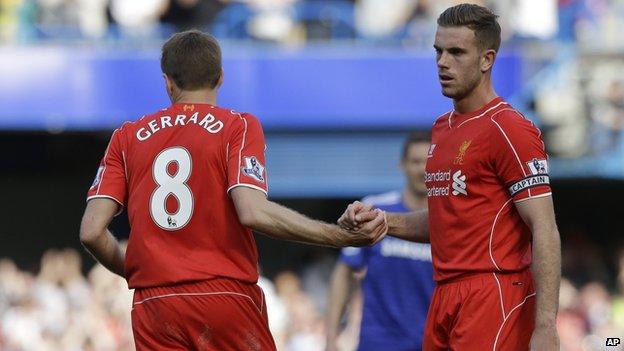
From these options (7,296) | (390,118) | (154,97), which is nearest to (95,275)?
(7,296)

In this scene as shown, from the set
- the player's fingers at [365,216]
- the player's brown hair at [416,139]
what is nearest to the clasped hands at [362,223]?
the player's fingers at [365,216]

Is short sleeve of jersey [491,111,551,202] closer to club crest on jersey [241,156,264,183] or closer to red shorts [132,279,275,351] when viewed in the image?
club crest on jersey [241,156,264,183]

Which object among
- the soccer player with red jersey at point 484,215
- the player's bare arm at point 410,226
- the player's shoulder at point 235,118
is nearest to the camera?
the soccer player with red jersey at point 484,215

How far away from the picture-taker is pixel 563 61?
55.2 feet

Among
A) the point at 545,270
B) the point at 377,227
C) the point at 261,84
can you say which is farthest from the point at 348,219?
the point at 261,84

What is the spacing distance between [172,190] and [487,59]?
150cm

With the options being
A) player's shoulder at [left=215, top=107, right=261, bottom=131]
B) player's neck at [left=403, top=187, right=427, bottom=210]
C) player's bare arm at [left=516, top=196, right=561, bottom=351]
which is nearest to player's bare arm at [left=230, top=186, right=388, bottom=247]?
player's shoulder at [left=215, top=107, right=261, bottom=131]

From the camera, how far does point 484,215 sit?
5891mm

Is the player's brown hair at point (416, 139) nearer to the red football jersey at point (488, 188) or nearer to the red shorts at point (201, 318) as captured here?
the red football jersey at point (488, 188)

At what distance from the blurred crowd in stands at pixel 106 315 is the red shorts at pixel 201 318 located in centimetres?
769

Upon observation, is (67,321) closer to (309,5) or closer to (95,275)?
(95,275)

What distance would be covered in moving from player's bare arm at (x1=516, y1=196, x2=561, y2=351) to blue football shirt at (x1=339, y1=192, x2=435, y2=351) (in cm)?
221

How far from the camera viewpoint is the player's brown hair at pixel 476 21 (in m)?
Result: 6.01

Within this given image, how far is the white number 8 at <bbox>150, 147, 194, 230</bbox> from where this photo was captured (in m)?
5.95
